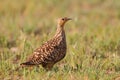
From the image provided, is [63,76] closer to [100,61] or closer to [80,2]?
[100,61]

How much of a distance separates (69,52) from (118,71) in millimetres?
1169

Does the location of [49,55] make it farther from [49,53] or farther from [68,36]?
[68,36]

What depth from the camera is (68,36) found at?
38.5ft

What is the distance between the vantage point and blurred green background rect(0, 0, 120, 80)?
364 inches

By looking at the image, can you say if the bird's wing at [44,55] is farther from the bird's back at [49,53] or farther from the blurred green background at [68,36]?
the blurred green background at [68,36]

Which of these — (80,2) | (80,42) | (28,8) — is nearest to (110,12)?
(80,2)

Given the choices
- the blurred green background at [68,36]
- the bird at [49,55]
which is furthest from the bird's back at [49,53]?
the blurred green background at [68,36]

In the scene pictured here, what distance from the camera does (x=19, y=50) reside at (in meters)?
10.8

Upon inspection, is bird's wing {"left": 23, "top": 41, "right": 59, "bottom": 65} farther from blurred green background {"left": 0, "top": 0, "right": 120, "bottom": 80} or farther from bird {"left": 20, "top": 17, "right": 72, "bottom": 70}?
blurred green background {"left": 0, "top": 0, "right": 120, "bottom": 80}

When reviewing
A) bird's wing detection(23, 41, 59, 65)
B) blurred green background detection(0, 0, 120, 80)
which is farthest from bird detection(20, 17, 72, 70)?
blurred green background detection(0, 0, 120, 80)

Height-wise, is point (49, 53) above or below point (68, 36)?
below

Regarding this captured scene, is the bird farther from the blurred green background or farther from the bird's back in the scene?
the blurred green background

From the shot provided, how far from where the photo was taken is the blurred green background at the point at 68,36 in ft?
30.3

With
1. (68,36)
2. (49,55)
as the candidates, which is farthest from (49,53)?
(68,36)
